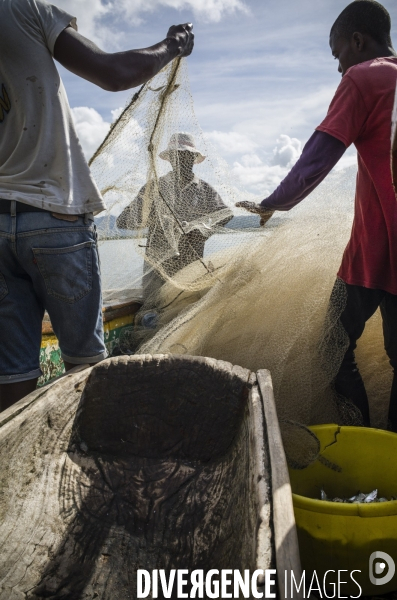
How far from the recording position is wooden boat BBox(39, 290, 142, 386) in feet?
9.80

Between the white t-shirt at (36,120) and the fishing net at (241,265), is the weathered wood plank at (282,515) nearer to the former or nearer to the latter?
the fishing net at (241,265)

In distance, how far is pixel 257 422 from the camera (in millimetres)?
1392

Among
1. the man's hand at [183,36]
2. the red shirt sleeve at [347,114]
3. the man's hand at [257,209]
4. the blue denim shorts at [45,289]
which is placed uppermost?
the man's hand at [183,36]

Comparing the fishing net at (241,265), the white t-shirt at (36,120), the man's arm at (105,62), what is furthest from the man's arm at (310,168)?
the white t-shirt at (36,120)

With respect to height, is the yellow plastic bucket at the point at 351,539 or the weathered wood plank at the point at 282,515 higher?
the weathered wood plank at the point at 282,515

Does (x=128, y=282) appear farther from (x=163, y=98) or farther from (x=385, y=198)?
(x=385, y=198)

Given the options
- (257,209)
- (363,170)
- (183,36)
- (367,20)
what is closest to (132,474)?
(257,209)

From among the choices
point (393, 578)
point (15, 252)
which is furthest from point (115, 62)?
point (393, 578)

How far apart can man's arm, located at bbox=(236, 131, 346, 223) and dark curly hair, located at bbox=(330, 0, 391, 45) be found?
0.57 metres

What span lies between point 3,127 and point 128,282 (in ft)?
9.84

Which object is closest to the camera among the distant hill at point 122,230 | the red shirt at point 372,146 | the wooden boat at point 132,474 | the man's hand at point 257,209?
the wooden boat at point 132,474

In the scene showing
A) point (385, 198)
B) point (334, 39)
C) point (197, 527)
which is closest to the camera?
point (197, 527)

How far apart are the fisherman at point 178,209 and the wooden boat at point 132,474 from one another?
1544 millimetres

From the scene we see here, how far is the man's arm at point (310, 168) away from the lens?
6.27ft
